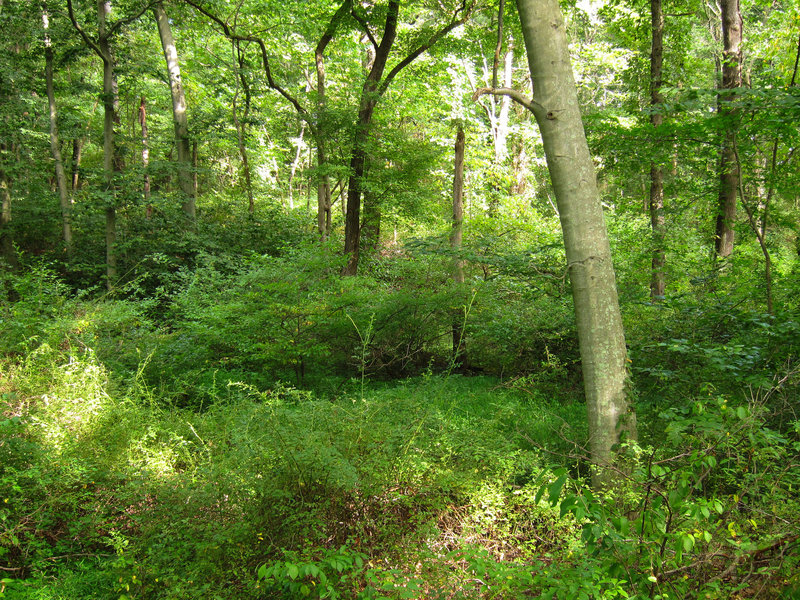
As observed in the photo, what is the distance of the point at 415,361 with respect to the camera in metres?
8.76

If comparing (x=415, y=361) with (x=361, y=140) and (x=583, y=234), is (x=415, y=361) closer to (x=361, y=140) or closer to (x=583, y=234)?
(x=583, y=234)

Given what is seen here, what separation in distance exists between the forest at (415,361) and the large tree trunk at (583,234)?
2 centimetres

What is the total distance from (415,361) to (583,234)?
561cm

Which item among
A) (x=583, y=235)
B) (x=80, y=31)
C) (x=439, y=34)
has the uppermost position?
(x=439, y=34)

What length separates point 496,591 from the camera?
2.52 metres

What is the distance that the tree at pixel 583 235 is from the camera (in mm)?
3465

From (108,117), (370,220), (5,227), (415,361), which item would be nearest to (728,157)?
(415,361)

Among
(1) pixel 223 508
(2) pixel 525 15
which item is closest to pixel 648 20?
(2) pixel 525 15

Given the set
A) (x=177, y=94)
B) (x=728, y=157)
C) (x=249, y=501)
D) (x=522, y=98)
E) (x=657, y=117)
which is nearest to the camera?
(x=249, y=501)

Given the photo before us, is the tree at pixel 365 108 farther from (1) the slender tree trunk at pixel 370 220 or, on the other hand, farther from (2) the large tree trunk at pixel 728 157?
(2) the large tree trunk at pixel 728 157

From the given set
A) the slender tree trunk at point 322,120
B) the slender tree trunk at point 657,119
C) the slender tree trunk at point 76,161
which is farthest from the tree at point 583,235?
the slender tree trunk at point 76,161

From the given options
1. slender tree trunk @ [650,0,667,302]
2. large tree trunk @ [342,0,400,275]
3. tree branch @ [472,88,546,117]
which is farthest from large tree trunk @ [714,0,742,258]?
large tree trunk @ [342,0,400,275]

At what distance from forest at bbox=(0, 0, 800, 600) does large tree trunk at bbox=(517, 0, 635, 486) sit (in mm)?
18

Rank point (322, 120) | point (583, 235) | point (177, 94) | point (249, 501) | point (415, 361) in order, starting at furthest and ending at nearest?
1. point (177, 94)
2. point (322, 120)
3. point (415, 361)
4. point (583, 235)
5. point (249, 501)
